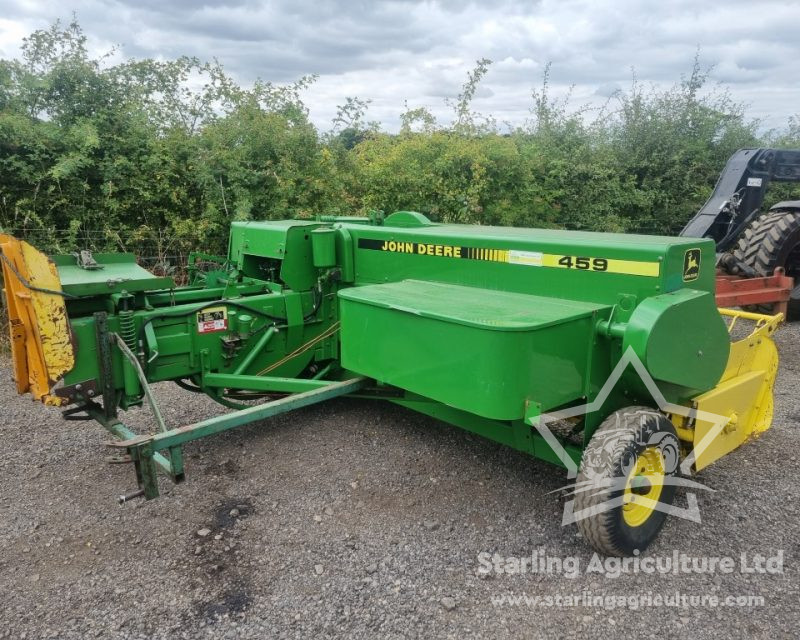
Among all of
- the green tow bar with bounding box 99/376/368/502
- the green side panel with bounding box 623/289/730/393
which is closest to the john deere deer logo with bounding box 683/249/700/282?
the green side panel with bounding box 623/289/730/393

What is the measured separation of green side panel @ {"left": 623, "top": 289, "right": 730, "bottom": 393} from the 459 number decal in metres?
0.33

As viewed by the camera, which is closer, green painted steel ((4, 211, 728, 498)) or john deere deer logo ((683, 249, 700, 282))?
green painted steel ((4, 211, 728, 498))

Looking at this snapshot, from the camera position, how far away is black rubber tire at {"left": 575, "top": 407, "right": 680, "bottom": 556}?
9.11ft

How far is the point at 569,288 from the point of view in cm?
335

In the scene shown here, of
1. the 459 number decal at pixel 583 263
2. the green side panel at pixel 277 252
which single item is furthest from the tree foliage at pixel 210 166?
the 459 number decal at pixel 583 263

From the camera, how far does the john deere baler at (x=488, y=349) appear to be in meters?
2.80

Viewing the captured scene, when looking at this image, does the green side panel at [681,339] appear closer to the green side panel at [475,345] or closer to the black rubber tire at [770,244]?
the green side panel at [475,345]

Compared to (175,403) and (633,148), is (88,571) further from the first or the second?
(633,148)

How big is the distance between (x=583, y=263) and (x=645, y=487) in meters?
1.17

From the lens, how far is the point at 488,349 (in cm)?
267

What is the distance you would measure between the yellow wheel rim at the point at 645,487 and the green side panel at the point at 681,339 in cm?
39

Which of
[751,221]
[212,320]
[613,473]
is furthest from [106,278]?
[751,221]

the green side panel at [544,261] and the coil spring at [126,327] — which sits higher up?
the green side panel at [544,261]

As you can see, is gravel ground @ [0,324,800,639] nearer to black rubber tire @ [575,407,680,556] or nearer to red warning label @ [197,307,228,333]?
black rubber tire @ [575,407,680,556]
